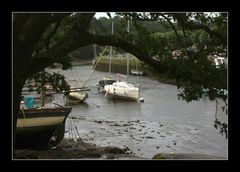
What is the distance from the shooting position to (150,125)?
2345 cm

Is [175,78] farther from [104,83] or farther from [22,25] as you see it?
[104,83]

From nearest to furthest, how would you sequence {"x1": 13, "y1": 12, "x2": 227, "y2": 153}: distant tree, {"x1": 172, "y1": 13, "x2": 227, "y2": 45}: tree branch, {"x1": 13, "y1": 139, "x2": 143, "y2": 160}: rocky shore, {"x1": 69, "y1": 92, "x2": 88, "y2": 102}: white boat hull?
{"x1": 13, "y1": 12, "x2": 227, "y2": 153}: distant tree < {"x1": 172, "y1": 13, "x2": 227, "y2": 45}: tree branch < {"x1": 13, "y1": 139, "x2": 143, "y2": 160}: rocky shore < {"x1": 69, "y1": 92, "x2": 88, "y2": 102}: white boat hull

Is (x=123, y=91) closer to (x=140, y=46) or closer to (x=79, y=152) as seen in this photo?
(x=79, y=152)

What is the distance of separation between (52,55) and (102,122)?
18.0 meters

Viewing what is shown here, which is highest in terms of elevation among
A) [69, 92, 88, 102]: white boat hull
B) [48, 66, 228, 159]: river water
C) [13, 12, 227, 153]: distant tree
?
[13, 12, 227, 153]: distant tree

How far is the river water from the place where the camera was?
18.1 metres

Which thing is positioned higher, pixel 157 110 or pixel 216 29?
pixel 216 29

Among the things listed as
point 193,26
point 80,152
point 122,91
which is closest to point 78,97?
point 122,91

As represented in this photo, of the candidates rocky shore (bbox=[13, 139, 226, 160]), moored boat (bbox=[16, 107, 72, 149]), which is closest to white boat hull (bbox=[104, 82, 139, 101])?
rocky shore (bbox=[13, 139, 226, 160])

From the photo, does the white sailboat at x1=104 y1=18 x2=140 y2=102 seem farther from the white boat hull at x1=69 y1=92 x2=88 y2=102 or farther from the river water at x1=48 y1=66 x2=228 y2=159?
the white boat hull at x1=69 y1=92 x2=88 y2=102

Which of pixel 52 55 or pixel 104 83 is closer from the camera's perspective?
pixel 52 55

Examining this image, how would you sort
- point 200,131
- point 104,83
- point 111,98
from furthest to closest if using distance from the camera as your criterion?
point 104,83
point 111,98
point 200,131

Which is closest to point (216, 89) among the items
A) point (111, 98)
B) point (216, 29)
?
point (216, 29)

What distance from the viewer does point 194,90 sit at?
662 centimetres
